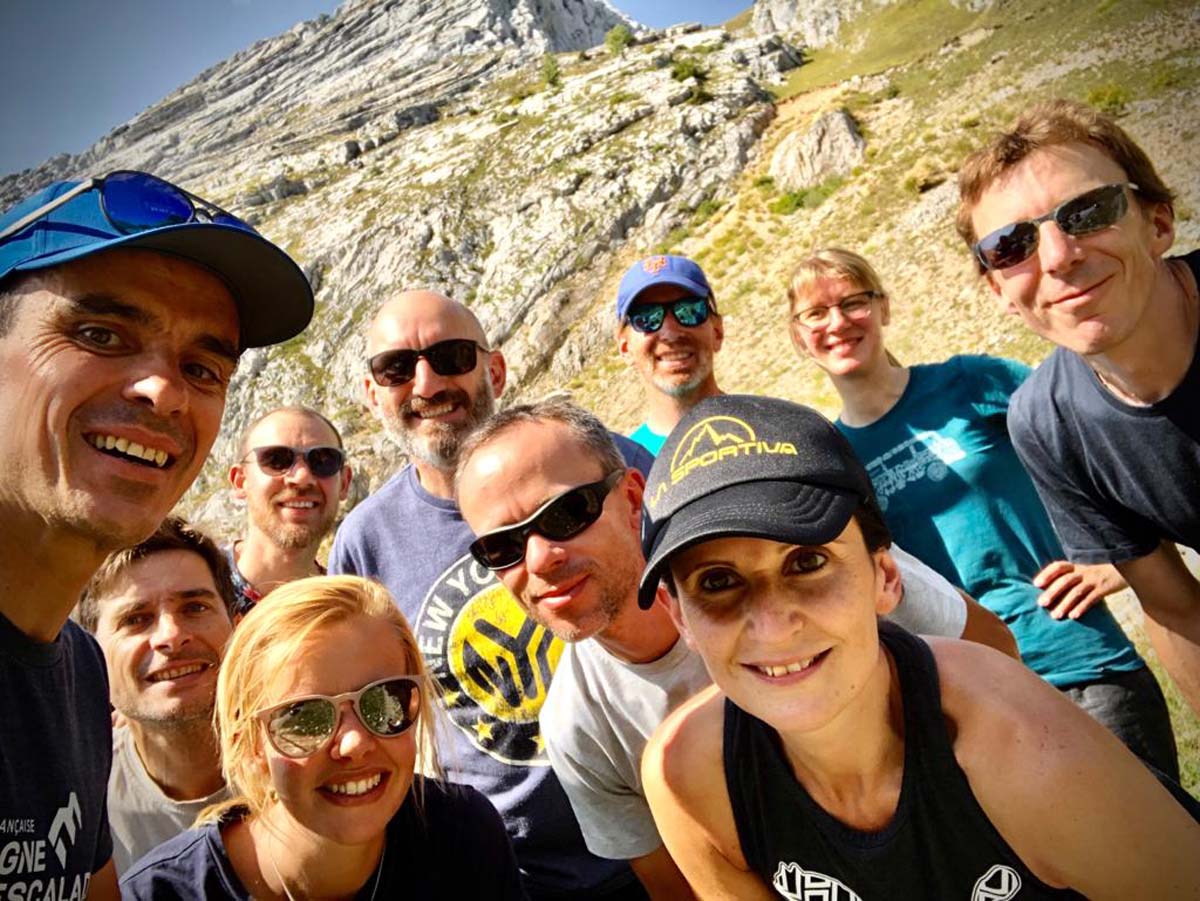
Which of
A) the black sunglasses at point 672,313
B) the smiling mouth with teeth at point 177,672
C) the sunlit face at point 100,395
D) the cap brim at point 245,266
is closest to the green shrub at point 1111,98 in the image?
the black sunglasses at point 672,313

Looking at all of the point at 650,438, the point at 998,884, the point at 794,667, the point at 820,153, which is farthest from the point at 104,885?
the point at 820,153

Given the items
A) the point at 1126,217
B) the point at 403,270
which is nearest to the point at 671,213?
the point at 403,270

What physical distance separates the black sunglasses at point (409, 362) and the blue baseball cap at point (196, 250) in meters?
1.58

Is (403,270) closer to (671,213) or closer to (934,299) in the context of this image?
(671,213)

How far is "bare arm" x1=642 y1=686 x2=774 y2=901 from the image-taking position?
229cm

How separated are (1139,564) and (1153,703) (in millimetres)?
898

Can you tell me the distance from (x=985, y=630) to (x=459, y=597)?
263 centimetres

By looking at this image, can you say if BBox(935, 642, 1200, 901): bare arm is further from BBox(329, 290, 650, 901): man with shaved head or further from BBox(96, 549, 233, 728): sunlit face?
BBox(96, 549, 233, 728): sunlit face

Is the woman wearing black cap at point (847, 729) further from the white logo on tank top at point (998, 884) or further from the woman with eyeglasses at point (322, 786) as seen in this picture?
the woman with eyeglasses at point (322, 786)

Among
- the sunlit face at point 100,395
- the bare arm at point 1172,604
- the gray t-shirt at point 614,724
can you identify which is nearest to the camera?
the sunlit face at point 100,395

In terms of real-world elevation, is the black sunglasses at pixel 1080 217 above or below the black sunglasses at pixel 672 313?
below

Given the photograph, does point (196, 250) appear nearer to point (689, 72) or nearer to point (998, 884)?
point (998, 884)

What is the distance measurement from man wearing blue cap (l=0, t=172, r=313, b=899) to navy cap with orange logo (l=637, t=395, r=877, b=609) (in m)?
1.64

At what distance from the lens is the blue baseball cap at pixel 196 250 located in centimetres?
200
